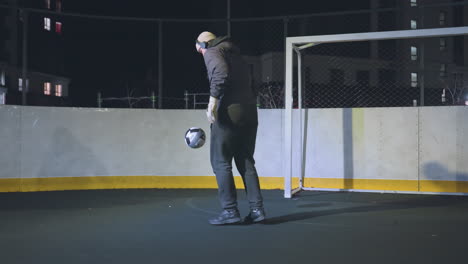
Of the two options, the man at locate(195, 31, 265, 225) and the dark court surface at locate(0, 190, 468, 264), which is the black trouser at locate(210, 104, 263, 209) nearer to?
the man at locate(195, 31, 265, 225)

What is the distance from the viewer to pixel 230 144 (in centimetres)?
499

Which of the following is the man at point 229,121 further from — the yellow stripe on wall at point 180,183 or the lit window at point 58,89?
the lit window at point 58,89

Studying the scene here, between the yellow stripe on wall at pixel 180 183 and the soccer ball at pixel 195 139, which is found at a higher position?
the soccer ball at pixel 195 139

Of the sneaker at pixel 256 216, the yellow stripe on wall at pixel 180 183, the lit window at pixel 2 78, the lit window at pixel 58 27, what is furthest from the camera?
the lit window at pixel 58 27

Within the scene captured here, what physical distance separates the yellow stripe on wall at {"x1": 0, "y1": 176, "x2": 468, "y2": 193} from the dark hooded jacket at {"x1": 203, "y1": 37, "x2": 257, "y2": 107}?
12.5ft

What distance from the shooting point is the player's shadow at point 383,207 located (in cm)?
551

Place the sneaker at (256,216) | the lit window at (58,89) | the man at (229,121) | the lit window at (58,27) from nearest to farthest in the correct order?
the man at (229,121) → the sneaker at (256,216) → the lit window at (58,89) → the lit window at (58,27)

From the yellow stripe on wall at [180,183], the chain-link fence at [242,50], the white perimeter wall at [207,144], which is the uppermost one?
the chain-link fence at [242,50]

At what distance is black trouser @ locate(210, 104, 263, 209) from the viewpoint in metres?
4.94

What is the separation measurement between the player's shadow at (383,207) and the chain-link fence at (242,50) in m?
1.80

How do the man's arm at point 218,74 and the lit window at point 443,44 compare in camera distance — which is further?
the lit window at point 443,44

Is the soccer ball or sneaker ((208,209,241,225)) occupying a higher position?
the soccer ball

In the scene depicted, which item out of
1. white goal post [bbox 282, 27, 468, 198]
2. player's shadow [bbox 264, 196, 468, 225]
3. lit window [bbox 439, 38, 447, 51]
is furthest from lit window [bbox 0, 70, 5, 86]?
player's shadow [bbox 264, 196, 468, 225]

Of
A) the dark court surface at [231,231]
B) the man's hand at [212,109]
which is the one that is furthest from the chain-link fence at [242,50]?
the dark court surface at [231,231]
